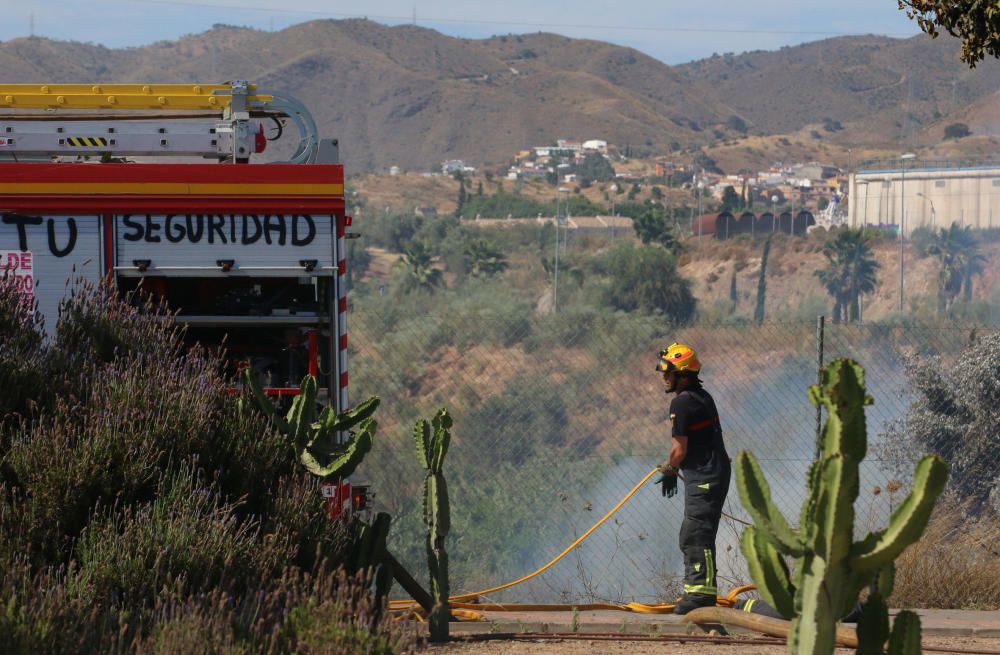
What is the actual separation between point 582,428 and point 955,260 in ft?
168

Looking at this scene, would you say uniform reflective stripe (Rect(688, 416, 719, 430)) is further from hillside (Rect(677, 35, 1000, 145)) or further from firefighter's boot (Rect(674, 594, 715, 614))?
hillside (Rect(677, 35, 1000, 145))

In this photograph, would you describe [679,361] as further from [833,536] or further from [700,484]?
[833,536]

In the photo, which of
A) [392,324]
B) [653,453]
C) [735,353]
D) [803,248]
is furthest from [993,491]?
[803,248]

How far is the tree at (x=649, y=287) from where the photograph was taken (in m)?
57.8

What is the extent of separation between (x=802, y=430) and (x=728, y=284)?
Result: 2033 inches

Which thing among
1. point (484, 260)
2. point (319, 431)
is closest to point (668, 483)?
point (319, 431)

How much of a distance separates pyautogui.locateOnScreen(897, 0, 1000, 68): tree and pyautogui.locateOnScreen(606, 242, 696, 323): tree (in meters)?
49.7

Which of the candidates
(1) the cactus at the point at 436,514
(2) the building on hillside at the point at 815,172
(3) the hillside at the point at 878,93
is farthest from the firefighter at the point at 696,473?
(3) the hillside at the point at 878,93

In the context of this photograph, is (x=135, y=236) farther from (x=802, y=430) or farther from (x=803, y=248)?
(x=803, y=248)

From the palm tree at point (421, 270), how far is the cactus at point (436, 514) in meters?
60.6

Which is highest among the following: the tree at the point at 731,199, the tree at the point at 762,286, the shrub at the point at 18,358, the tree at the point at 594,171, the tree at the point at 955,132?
the tree at the point at 955,132

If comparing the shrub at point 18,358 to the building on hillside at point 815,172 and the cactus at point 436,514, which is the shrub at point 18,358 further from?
the building on hillside at point 815,172

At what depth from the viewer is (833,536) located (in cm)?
437

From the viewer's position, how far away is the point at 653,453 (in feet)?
77.4
